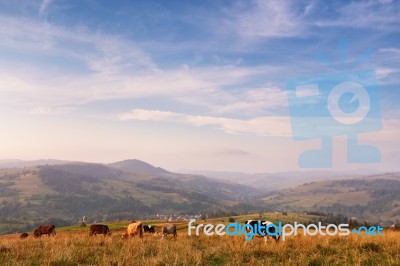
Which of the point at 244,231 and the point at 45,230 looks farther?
the point at 45,230

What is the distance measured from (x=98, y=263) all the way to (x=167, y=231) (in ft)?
50.6

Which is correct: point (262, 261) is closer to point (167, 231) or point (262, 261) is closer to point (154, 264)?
point (154, 264)

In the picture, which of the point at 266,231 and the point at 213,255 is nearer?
the point at 213,255

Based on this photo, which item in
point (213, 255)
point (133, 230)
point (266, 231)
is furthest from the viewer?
point (133, 230)

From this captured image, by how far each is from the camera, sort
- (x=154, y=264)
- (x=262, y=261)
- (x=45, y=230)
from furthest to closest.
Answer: (x=45, y=230) < (x=262, y=261) < (x=154, y=264)

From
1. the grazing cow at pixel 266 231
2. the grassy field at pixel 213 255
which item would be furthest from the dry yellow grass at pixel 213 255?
the grazing cow at pixel 266 231

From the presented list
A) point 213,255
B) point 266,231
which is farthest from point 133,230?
point 213,255

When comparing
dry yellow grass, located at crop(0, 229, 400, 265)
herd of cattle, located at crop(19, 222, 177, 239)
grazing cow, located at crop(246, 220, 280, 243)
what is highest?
dry yellow grass, located at crop(0, 229, 400, 265)

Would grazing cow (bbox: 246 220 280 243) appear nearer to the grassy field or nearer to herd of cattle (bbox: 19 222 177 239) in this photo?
the grassy field

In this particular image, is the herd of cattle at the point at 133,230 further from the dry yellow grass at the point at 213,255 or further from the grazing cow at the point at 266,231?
the dry yellow grass at the point at 213,255

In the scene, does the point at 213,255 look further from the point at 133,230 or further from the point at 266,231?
the point at 133,230

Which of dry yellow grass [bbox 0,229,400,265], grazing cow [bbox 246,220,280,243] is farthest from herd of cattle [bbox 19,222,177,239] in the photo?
dry yellow grass [bbox 0,229,400,265]

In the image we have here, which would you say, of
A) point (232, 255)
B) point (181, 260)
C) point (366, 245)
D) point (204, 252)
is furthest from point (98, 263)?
point (366, 245)

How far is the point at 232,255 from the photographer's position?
12.6 meters
